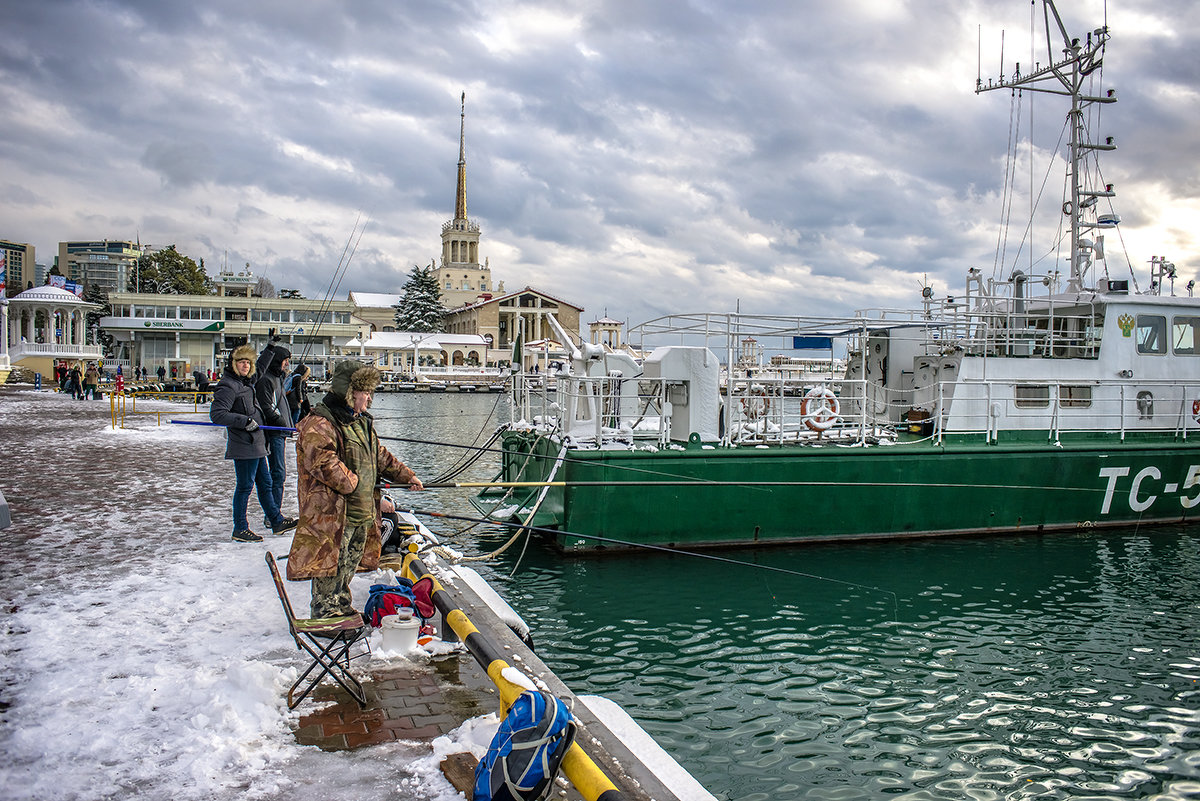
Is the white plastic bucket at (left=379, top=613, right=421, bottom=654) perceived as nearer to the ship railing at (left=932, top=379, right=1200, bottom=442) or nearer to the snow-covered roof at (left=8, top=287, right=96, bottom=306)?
the ship railing at (left=932, top=379, right=1200, bottom=442)

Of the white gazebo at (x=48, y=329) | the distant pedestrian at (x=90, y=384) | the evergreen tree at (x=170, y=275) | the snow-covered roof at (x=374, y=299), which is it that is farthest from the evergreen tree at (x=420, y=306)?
the distant pedestrian at (x=90, y=384)

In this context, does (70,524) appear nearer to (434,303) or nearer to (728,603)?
(728,603)

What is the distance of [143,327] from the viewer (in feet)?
228

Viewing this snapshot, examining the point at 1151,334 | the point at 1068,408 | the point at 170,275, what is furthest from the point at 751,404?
the point at 170,275

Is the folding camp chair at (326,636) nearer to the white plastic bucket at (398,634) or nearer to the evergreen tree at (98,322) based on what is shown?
the white plastic bucket at (398,634)

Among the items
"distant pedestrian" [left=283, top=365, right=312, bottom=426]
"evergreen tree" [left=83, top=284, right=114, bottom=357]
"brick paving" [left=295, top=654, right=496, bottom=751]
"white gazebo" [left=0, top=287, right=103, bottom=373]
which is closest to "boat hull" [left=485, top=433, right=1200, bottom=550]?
"distant pedestrian" [left=283, top=365, right=312, bottom=426]

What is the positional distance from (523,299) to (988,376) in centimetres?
7790

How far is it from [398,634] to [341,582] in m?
0.61

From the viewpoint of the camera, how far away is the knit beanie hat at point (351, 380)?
523 centimetres

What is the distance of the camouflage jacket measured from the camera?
16.6ft

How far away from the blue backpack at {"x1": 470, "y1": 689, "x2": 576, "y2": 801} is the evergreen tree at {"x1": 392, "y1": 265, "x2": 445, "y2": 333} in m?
95.1

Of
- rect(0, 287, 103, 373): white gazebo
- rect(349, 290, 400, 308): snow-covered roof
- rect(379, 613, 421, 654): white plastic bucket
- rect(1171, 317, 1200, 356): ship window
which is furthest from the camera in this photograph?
rect(349, 290, 400, 308): snow-covered roof

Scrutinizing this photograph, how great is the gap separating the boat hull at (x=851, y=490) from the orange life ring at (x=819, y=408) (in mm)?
577

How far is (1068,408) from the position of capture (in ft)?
47.4
